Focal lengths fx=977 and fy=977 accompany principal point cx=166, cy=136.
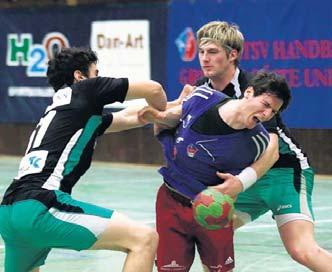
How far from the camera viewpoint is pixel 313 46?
1534 cm

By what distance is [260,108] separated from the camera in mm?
5992

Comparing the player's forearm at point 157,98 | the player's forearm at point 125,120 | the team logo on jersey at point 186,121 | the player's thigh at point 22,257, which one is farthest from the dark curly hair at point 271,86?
the player's thigh at point 22,257

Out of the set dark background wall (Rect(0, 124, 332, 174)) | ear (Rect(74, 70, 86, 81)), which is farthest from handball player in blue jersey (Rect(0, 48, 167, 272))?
dark background wall (Rect(0, 124, 332, 174))

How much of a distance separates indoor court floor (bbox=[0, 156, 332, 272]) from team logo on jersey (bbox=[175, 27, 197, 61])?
6.97 ft

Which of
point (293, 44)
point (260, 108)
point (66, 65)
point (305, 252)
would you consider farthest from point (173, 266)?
Answer: point (293, 44)

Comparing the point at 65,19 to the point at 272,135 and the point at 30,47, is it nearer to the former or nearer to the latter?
the point at 30,47

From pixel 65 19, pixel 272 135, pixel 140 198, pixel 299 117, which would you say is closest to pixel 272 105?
pixel 272 135

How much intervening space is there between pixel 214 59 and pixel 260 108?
679 millimetres

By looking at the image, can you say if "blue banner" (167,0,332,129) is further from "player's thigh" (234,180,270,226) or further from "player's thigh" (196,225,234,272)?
"player's thigh" (196,225,234,272)

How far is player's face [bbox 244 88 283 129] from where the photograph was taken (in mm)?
5980

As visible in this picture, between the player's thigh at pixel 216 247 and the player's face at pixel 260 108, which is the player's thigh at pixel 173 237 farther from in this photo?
the player's face at pixel 260 108

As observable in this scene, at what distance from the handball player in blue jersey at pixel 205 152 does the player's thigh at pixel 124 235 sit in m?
0.56

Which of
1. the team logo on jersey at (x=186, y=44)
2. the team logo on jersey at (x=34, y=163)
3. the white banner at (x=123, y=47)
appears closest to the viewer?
the team logo on jersey at (x=34, y=163)

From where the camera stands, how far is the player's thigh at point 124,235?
5.66 m
